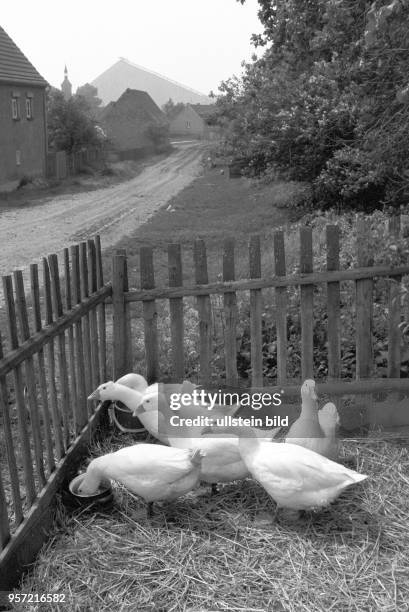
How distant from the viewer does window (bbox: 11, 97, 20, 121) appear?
32.0 metres

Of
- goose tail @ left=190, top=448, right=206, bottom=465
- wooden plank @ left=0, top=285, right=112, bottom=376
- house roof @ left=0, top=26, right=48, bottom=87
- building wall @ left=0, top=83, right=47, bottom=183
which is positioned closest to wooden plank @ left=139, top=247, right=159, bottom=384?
wooden plank @ left=0, top=285, right=112, bottom=376

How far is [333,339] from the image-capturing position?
4.79 metres

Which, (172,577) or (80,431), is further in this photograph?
(80,431)

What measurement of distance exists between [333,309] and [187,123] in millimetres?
103826

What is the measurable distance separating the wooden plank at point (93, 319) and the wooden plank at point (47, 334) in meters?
0.08

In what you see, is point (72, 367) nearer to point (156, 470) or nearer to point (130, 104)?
point (156, 470)

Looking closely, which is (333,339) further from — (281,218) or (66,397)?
(281,218)

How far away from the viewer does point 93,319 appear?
4.61 m

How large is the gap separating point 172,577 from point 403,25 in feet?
12.4

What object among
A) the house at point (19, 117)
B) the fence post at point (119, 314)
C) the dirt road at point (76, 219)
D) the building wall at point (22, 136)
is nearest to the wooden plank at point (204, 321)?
the fence post at point (119, 314)

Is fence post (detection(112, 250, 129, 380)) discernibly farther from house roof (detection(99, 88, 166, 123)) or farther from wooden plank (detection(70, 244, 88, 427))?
house roof (detection(99, 88, 166, 123))

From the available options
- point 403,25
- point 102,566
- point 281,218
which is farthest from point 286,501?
point 281,218

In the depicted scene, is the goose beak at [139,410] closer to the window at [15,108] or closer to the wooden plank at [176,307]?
the wooden plank at [176,307]

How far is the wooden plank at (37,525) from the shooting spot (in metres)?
3.08
